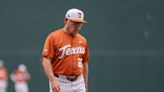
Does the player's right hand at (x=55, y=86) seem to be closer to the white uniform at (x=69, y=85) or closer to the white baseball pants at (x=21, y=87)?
the white uniform at (x=69, y=85)

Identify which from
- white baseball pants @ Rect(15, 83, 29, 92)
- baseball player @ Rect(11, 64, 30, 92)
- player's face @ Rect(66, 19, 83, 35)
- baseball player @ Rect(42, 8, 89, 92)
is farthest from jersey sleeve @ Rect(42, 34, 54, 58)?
white baseball pants @ Rect(15, 83, 29, 92)

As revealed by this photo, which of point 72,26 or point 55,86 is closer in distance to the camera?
point 55,86

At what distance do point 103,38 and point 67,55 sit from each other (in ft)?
39.1

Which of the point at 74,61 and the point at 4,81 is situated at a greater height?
the point at 74,61

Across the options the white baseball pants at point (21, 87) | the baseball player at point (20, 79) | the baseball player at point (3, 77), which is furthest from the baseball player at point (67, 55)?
the white baseball pants at point (21, 87)

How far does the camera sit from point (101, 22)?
2044cm

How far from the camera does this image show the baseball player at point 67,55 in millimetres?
8430

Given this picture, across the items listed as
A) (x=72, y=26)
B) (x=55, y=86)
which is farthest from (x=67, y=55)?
(x=55, y=86)

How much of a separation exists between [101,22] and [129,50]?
1.08 meters

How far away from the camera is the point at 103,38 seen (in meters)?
20.4

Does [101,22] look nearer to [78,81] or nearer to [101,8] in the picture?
[101,8]

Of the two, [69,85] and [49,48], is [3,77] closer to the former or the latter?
[69,85]

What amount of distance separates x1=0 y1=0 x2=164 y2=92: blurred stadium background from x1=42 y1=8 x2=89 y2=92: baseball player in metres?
11.3

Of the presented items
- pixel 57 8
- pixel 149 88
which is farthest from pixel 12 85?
pixel 149 88
